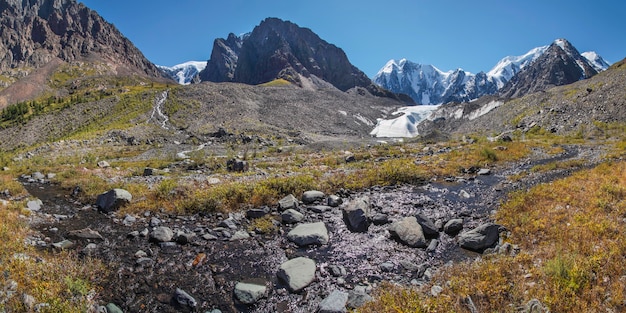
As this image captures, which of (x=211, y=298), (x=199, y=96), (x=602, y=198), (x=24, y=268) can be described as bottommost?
(x=211, y=298)

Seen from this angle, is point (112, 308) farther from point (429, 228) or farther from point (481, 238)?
point (481, 238)

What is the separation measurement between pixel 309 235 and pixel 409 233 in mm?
3640

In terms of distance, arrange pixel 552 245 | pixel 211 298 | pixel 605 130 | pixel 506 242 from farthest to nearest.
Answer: pixel 605 130
pixel 506 242
pixel 552 245
pixel 211 298

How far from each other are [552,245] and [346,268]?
5.96m

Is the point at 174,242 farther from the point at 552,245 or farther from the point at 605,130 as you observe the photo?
the point at 605,130

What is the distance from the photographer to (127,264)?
10.2 m

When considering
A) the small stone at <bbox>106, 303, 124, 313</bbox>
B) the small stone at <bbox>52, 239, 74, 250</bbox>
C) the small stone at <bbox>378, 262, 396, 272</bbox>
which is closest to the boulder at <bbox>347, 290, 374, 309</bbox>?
the small stone at <bbox>378, 262, 396, 272</bbox>

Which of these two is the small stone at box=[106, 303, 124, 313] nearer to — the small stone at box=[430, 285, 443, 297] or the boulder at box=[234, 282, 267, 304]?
the boulder at box=[234, 282, 267, 304]

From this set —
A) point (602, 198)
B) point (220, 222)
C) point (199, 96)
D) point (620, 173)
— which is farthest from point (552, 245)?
point (199, 96)

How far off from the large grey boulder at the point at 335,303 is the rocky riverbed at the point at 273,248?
0.02m

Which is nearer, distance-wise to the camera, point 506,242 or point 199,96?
point 506,242

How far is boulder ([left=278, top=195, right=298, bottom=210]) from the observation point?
15.4 meters

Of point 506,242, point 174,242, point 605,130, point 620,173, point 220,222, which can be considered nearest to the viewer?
point 506,242

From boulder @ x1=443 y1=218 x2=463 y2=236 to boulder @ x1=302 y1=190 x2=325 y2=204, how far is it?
6668mm
